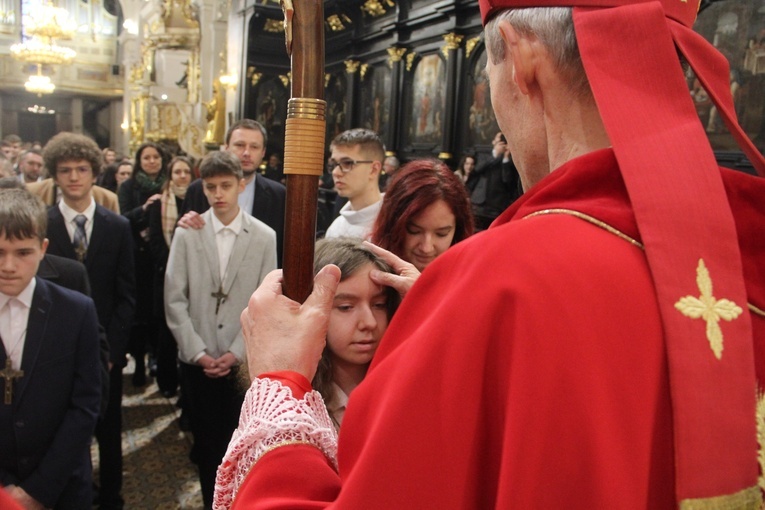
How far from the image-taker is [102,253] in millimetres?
3512

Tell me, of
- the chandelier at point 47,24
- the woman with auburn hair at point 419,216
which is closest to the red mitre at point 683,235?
the woman with auburn hair at point 419,216

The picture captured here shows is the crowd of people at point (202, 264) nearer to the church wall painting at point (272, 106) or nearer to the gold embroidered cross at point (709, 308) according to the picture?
the gold embroidered cross at point (709, 308)

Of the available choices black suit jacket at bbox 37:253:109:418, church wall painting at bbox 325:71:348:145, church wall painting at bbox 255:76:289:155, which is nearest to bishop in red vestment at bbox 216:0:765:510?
black suit jacket at bbox 37:253:109:418

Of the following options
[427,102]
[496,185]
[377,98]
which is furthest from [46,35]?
[496,185]

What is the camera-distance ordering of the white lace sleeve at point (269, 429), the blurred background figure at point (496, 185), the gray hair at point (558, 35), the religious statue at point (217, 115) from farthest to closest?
the religious statue at point (217, 115)
the blurred background figure at point (496, 185)
the white lace sleeve at point (269, 429)
the gray hair at point (558, 35)

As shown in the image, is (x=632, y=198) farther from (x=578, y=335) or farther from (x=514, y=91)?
(x=514, y=91)

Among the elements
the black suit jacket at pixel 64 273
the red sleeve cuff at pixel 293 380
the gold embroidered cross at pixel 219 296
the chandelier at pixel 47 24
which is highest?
the chandelier at pixel 47 24

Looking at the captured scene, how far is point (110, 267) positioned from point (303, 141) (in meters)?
2.78

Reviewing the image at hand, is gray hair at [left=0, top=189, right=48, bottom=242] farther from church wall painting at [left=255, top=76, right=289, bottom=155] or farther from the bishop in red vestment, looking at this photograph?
church wall painting at [left=255, top=76, right=289, bottom=155]

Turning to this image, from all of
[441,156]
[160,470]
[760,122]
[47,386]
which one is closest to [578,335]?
[47,386]

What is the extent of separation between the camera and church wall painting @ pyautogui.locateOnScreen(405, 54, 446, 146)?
33.2ft

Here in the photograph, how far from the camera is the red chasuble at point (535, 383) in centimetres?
67

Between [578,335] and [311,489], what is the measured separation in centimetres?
43

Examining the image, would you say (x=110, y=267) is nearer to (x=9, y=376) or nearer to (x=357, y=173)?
(x=9, y=376)
